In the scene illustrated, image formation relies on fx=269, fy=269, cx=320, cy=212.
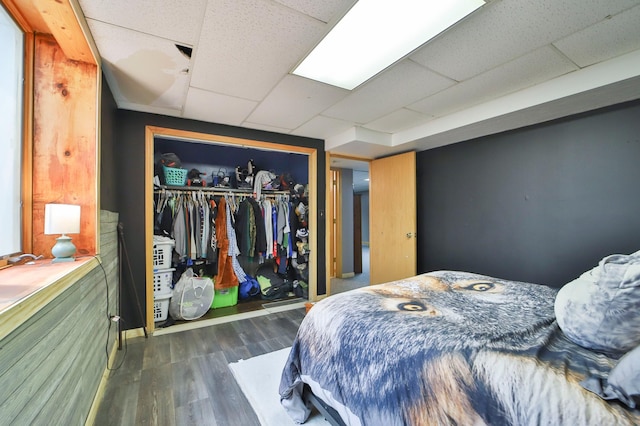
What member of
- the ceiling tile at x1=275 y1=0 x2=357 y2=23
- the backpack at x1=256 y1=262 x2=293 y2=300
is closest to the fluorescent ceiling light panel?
the ceiling tile at x1=275 y1=0 x2=357 y2=23

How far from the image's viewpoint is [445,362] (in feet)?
3.32

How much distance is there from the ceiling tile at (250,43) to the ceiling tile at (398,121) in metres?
1.33

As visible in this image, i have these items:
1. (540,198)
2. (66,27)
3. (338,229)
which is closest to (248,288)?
(338,229)

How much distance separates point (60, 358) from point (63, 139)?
1.29 metres

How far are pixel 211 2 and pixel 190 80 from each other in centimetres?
90

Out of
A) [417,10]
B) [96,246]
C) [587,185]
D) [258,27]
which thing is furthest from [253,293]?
[587,185]

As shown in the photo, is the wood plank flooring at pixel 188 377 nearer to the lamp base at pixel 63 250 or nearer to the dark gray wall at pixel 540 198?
the lamp base at pixel 63 250

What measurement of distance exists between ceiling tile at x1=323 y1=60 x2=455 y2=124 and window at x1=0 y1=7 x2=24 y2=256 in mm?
2107

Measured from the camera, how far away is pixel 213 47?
1680 millimetres

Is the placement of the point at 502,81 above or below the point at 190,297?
above

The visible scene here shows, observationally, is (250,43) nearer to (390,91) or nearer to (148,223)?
(390,91)

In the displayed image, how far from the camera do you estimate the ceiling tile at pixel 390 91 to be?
1.98 metres

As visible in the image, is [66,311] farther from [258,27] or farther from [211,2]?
[258,27]

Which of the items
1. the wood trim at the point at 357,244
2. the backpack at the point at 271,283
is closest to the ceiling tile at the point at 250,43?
the backpack at the point at 271,283
